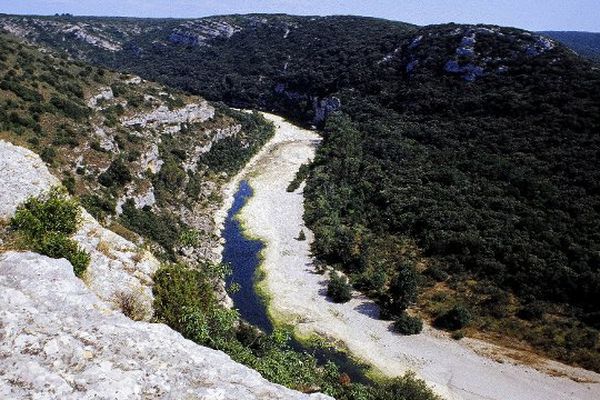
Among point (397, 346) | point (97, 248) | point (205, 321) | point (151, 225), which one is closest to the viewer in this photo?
point (205, 321)

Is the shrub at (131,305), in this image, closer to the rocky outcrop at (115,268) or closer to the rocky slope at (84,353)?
the rocky outcrop at (115,268)

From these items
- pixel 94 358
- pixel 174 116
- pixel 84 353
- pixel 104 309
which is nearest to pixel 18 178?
pixel 104 309

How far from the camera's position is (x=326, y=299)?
52.3 m

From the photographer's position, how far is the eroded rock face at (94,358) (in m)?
10.7

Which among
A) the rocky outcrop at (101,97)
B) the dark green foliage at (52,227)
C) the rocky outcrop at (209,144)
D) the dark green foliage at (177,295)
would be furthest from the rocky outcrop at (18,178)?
the rocky outcrop at (209,144)

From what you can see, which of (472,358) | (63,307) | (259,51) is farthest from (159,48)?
(63,307)

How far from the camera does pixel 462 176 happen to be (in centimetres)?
7412

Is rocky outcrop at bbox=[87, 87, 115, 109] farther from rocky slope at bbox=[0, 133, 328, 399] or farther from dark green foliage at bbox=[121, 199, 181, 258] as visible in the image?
rocky slope at bbox=[0, 133, 328, 399]

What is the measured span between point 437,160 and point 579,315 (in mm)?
39408

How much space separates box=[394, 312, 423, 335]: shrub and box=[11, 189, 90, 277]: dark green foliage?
34570 millimetres

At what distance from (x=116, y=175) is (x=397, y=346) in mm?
38992

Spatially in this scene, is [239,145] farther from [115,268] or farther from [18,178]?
[115,268]

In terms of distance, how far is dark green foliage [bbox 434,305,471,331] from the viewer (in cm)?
4734

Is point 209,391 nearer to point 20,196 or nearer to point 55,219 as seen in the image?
point 55,219
